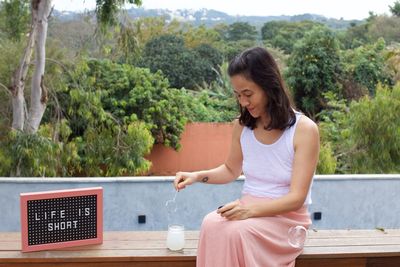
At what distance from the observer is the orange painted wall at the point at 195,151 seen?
28.8 feet

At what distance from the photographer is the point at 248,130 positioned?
188 cm

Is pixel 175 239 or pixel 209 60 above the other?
pixel 209 60

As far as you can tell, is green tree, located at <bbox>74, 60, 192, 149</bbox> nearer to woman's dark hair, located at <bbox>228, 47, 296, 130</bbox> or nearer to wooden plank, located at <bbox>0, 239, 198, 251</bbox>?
wooden plank, located at <bbox>0, 239, 198, 251</bbox>

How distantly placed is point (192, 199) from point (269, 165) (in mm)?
2526

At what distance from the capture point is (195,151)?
914 cm

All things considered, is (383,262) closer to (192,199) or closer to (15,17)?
(192,199)

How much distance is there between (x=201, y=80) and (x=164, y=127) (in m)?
3.99

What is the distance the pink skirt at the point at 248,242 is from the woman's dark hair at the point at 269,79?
0.85ft

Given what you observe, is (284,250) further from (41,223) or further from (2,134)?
(2,134)

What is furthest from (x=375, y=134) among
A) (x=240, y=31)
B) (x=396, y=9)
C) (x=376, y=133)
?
(x=396, y=9)

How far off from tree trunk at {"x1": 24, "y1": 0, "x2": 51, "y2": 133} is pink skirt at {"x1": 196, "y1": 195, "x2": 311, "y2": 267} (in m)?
4.19

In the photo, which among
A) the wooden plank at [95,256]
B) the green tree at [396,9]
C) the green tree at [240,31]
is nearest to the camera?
the wooden plank at [95,256]

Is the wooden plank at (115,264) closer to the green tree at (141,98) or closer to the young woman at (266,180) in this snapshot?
the young woman at (266,180)

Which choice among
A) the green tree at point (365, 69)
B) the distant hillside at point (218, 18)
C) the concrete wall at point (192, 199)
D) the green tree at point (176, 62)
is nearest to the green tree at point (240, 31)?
the distant hillside at point (218, 18)
